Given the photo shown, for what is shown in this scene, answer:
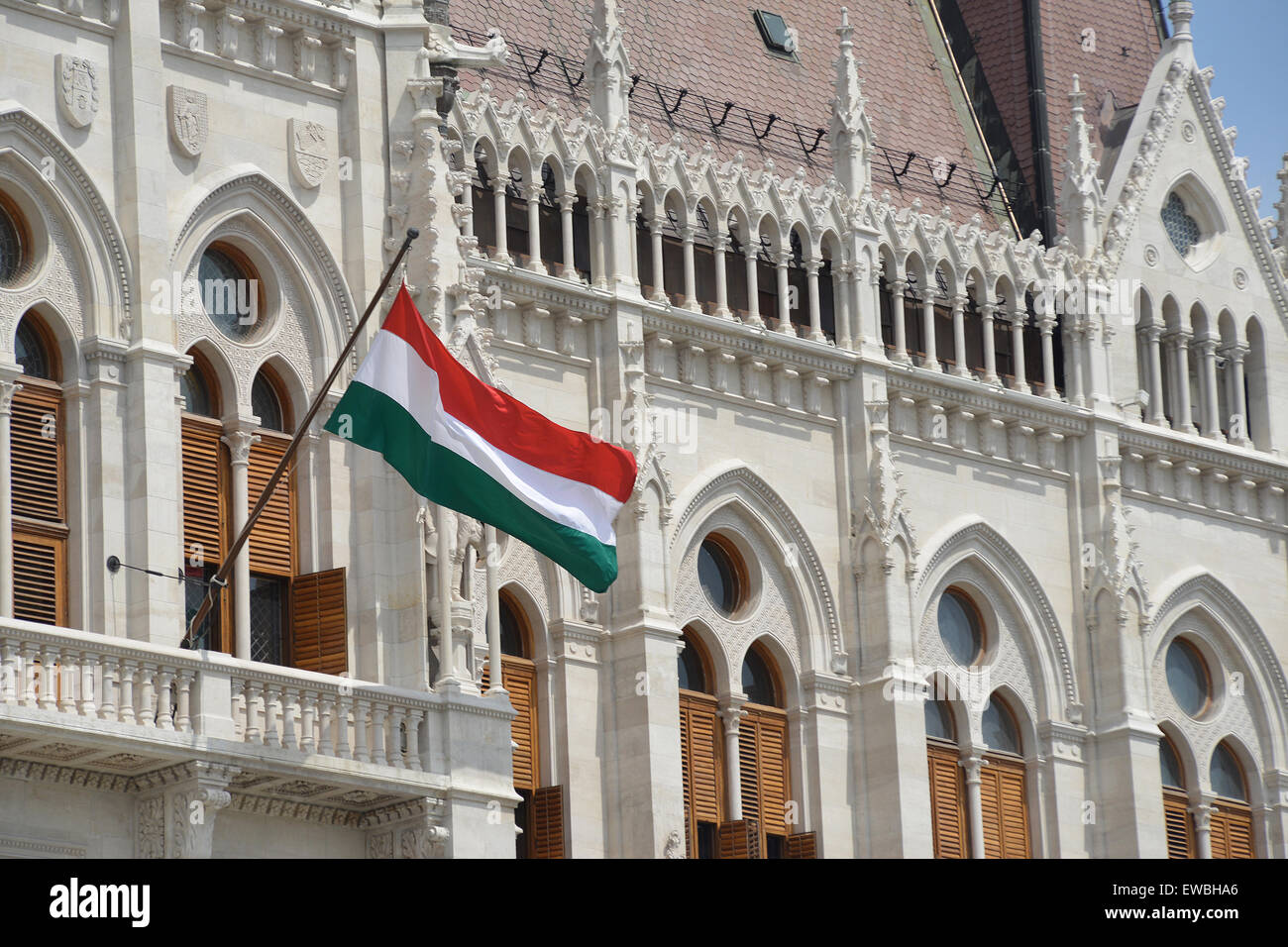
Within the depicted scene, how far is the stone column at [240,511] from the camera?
36.9 metres

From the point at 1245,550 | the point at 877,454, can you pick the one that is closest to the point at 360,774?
the point at 877,454

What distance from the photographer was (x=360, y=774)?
118 feet

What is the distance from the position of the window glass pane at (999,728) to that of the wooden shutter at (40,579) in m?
14.6

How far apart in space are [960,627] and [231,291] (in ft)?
40.5

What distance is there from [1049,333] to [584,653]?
9.19 metres

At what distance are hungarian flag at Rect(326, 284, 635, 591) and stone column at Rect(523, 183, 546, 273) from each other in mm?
5691

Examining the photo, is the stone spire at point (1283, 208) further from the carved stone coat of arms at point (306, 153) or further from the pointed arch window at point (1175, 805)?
the carved stone coat of arms at point (306, 153)

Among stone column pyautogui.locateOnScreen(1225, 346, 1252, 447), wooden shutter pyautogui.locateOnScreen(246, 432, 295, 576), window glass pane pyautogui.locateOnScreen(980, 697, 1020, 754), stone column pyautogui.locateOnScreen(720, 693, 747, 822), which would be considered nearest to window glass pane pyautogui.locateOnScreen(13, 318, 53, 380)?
wooden shutter pyautogui.locateOnScreen(246, 432, 295, 576)

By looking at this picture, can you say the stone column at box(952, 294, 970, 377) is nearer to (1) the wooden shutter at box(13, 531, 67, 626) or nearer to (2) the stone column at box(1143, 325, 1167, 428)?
(2) the stone column at box(1143, 325, 1167, 428)

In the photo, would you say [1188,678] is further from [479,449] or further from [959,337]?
[479,449]

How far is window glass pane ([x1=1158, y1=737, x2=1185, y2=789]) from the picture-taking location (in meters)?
48.2

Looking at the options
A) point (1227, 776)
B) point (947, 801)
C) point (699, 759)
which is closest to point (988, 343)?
point (947, 801)

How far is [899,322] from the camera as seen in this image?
46.9 metres
